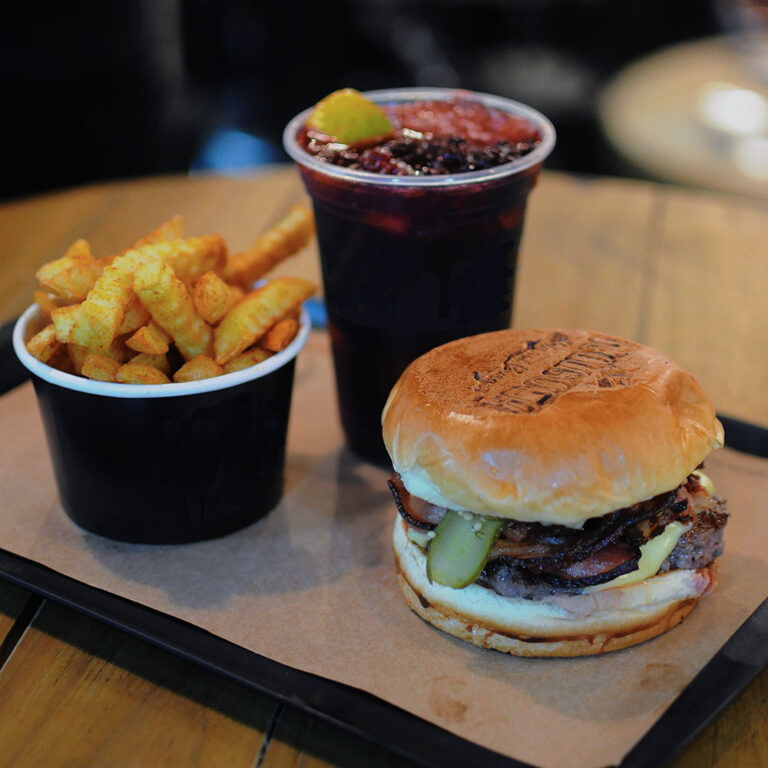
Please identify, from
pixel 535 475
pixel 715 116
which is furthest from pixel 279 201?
pixel 715 116

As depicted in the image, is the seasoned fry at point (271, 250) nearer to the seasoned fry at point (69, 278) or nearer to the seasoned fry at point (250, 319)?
the seasoned fry at point (250, 319)

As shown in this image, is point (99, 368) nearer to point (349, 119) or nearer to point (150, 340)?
point (150, 340)

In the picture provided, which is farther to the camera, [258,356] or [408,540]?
[258,356]

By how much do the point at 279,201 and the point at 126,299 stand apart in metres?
1.47

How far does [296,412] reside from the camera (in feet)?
7.04

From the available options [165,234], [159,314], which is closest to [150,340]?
[159,314]

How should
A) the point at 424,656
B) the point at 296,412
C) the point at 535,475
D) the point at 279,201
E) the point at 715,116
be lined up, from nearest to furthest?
the point at 535,475, the point at 424,656, the point at 296,412, the point at 279,201, the point at 715,116

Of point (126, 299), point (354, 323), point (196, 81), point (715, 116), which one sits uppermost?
point (126, 299)

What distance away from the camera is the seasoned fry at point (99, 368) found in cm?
151

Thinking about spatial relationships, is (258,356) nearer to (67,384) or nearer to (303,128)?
(67,384)

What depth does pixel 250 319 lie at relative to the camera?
159cm

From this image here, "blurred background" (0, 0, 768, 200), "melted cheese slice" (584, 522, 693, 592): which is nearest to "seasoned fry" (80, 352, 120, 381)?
"melted cheese slice" (584, 522, 693, 592)

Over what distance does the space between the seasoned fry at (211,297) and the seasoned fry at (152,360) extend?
10 cm

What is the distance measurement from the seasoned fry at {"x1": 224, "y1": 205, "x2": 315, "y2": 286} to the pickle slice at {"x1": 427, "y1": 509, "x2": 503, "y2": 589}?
655 millimetres
